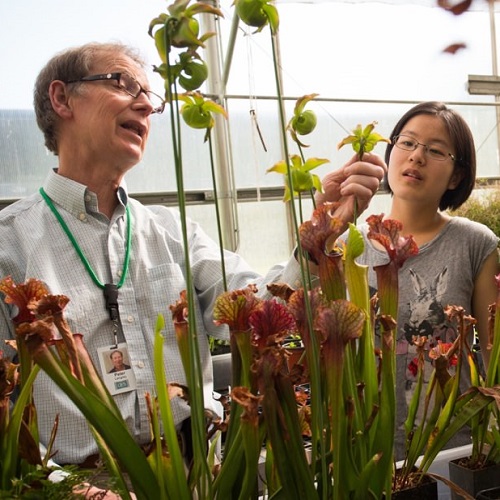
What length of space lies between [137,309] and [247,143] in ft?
13.0

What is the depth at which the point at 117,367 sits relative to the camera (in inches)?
45.9

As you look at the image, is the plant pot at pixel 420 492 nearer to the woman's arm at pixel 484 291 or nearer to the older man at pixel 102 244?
the older man at pixel 102 244

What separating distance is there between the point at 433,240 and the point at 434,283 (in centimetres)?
12

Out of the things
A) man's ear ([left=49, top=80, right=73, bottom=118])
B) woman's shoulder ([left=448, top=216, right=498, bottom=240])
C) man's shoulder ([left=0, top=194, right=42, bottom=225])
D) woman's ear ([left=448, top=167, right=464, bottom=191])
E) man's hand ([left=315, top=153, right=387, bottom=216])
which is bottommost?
woman's shoulder ([left=448, top=216, right=498, bottom=240])

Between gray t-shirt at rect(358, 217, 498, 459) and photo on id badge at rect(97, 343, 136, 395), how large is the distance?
0.56 m

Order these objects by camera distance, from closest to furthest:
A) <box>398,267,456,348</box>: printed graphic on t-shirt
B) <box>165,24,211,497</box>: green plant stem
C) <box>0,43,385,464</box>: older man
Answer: <box>165,24,211,497</box>: green plant stem
<box>0,43,385,464</box>: older man
<box>398,267,456,348</box>: printed graphic on t-shirt

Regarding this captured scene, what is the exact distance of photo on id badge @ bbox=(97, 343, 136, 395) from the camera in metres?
1.15

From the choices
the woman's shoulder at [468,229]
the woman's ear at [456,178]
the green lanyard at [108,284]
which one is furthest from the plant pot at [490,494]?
the woman's ear at [456,178]

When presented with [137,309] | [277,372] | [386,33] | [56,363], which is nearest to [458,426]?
[277,372]

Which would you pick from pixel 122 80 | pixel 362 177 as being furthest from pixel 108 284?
pixel 362 177

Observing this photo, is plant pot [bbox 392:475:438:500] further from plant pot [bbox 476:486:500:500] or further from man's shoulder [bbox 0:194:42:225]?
man's shoulder [bbox 0:194:42:225]

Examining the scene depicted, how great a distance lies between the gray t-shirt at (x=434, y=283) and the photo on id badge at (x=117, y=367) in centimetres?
56

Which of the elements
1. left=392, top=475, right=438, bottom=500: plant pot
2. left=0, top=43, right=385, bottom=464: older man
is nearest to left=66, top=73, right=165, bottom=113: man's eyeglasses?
left=0, top=43, right=385, bottom=464: older man

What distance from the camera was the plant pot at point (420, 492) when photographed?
2.05 ft
